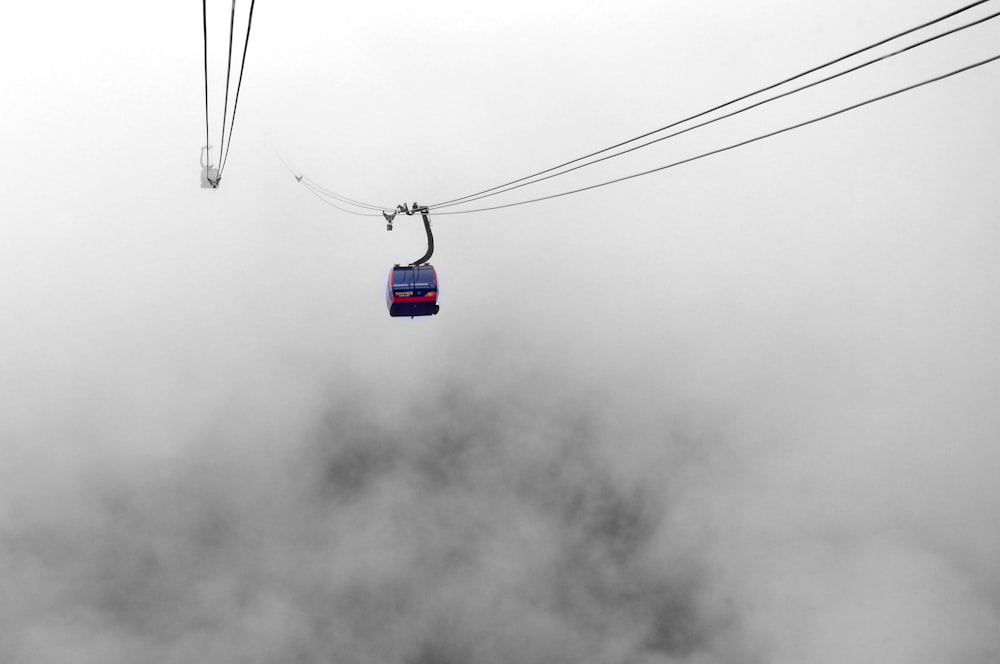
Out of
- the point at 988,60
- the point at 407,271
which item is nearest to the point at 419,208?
the point at 407,271

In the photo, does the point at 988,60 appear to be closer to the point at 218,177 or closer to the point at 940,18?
the point at 940,18

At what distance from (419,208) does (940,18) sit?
87.0 ft

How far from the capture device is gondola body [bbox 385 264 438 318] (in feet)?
Answer: 128

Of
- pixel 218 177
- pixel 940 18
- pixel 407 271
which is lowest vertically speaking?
pixel 407 271

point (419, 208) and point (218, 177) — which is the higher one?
point (218, 177)

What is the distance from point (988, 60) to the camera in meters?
12.6

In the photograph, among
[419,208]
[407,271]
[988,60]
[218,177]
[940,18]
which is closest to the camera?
[940,18]

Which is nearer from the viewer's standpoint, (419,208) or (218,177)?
(419,208)

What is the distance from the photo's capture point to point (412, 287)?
3922 centimetres

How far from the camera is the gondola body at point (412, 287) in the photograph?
39.0 metres

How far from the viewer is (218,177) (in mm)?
44656

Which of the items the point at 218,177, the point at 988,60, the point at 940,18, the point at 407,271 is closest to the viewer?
the point at 940,18

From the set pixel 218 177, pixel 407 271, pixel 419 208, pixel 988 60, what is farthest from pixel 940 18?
pixel 218 177

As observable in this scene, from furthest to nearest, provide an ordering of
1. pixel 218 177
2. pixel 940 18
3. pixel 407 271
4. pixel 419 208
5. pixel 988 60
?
pixel 218 177 → pixel 407 271 → pixel 419 208 → pixel 988 60 → pixel 940 18
